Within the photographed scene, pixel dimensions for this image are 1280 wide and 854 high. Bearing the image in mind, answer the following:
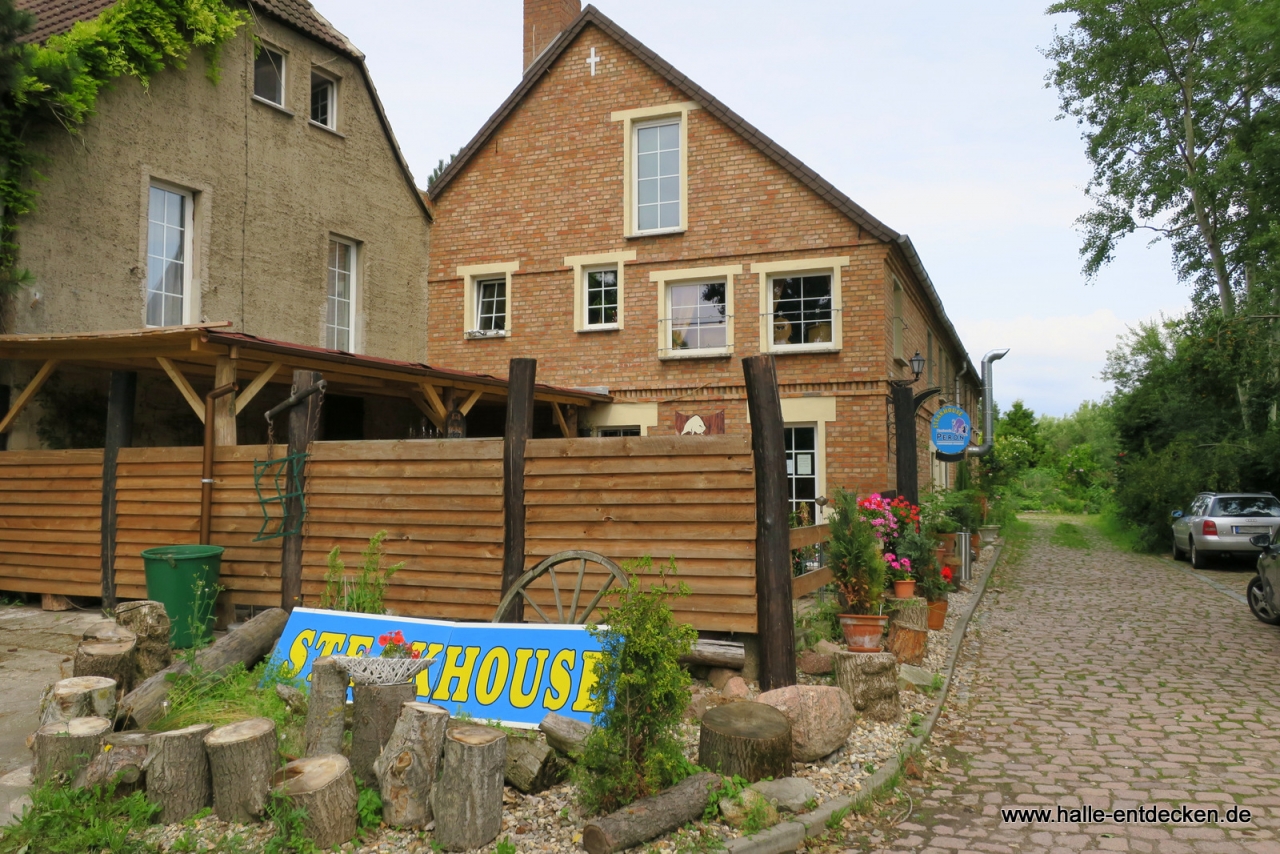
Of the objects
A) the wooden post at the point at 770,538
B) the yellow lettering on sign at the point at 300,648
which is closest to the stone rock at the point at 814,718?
the wooden post at the point at 770,538

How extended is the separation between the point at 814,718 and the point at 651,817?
146 cm

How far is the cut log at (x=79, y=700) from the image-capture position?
4.47m

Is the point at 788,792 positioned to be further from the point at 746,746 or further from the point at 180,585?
the point at 180,585

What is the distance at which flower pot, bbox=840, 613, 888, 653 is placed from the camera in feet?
23.2

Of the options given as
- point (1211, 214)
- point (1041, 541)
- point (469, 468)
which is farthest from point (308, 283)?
point (1211, 214)

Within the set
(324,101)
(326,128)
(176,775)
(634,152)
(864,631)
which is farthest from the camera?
(634,152)

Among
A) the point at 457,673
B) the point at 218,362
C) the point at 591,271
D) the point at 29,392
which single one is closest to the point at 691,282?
the point at 591,271

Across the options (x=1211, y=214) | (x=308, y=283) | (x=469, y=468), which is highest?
(x=1211, y=214)

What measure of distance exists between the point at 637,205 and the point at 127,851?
537 inches

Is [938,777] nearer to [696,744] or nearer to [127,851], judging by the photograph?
[696,744]

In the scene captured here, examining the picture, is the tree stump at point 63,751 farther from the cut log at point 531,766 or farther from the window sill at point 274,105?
the window sill at point 274,105

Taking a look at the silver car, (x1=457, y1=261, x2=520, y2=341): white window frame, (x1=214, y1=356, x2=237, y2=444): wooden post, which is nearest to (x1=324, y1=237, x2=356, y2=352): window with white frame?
(x1=457, y1=261, x2=520, y2=341): white window frame

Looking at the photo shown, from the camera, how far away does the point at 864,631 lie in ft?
23.3

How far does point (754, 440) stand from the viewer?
6.24 m
